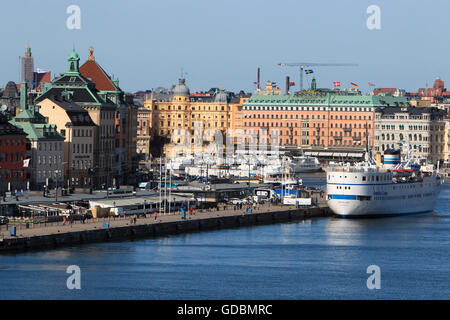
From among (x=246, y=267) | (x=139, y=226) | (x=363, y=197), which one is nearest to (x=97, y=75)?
(x=363, y=197)

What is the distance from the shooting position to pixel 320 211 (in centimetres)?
12631

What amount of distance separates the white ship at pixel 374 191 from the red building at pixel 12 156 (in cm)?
2542

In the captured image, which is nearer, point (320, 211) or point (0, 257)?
point (0, 257)

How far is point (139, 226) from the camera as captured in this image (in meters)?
102

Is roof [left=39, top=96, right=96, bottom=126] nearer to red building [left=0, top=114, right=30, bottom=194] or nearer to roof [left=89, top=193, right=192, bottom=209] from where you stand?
red building [left=0, top=114, right=30, bottom=194]

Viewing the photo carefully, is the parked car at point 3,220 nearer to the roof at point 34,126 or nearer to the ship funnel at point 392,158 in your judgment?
the roof at point 34,126

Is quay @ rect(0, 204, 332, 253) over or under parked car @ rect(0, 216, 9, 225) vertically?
under

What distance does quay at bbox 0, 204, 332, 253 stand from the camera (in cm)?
9194

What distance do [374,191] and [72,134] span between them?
28109mm

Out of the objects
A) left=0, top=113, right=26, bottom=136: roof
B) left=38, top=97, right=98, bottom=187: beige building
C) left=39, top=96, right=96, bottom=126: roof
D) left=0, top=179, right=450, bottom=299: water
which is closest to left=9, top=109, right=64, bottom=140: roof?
left=0, top=113, right=26, bottom=136: roof

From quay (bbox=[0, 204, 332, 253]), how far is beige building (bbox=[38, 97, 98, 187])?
16.8 metres
